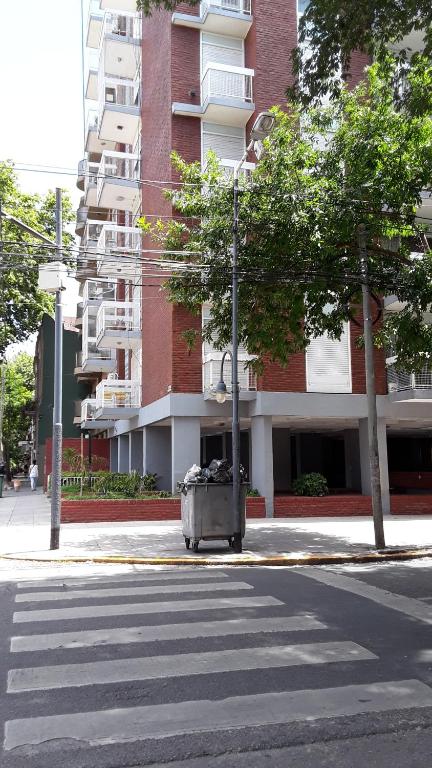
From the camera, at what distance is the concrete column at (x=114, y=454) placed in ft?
118

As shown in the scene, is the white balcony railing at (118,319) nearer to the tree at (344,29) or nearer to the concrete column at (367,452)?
the concrete column at (367,452)

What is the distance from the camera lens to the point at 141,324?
2592 cm

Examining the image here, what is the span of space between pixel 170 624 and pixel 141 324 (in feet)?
66.0

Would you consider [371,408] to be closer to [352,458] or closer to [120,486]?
[120,486]

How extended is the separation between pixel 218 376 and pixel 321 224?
23.3 feet

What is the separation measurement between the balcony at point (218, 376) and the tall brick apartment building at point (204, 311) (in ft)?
0.15

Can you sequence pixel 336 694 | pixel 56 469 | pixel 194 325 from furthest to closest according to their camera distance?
1. pixel 194 325
2. pixel 56 469
3. pixel 336 694

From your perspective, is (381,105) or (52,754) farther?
(381,105)

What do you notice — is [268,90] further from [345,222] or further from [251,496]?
[251,496]

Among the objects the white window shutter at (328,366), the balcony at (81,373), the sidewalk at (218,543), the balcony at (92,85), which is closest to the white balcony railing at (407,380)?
the white window shutter at (328,366)

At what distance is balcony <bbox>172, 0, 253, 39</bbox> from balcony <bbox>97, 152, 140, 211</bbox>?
5566 mm

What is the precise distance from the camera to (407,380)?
20.7m

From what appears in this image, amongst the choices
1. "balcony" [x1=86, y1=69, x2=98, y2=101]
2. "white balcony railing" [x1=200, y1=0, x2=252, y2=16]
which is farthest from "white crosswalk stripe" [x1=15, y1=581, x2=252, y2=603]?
"balcony" [x1=86, y1=69, x2=98, y2=101]

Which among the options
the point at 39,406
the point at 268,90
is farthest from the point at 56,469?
the point at 39,406
